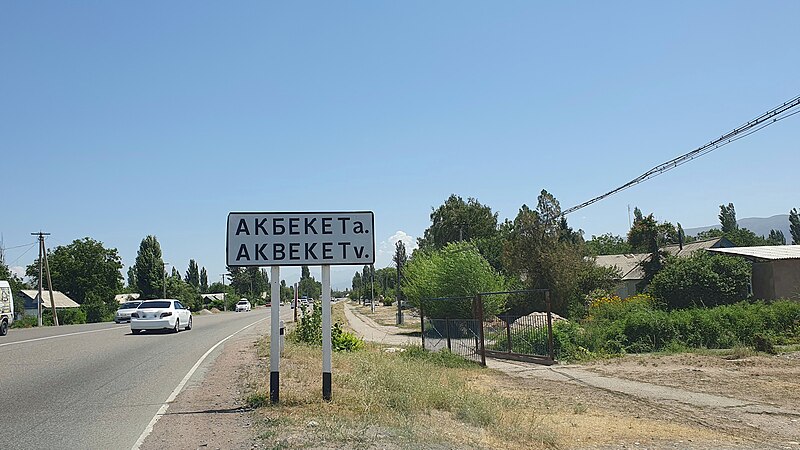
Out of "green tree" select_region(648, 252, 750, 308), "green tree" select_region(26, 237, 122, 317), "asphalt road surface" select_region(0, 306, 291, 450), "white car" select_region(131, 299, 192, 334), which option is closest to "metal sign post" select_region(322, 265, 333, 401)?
"asphalt road surface" select_region(0, 306, 291, 450)

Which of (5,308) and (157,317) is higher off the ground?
(5,308)

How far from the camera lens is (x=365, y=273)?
154m

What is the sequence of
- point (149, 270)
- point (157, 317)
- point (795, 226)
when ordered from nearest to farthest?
point (157, 317)
point (149, 270)
point (795, 226)

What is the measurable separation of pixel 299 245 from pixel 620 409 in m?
6.18

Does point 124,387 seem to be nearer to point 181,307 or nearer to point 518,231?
point 181,307

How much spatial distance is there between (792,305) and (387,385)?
18.3 m

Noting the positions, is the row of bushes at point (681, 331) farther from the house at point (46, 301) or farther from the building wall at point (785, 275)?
the house at point (46, 301)

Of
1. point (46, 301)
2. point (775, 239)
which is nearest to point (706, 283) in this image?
point (46, 301)

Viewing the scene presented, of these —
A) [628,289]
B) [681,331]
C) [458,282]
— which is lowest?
[681,331]

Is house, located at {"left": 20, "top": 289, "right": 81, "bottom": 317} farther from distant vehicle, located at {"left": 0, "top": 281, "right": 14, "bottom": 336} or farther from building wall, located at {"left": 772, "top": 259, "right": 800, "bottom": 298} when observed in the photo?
building wall, located at {"left": 772, "top": 259, "right": 800, "bottom": 298}

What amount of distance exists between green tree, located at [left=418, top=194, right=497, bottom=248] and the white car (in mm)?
36995

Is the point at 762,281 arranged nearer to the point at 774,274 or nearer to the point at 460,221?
the point at 774,274

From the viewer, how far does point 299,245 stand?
10.2m

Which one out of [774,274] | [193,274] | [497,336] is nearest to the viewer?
[497,336]
